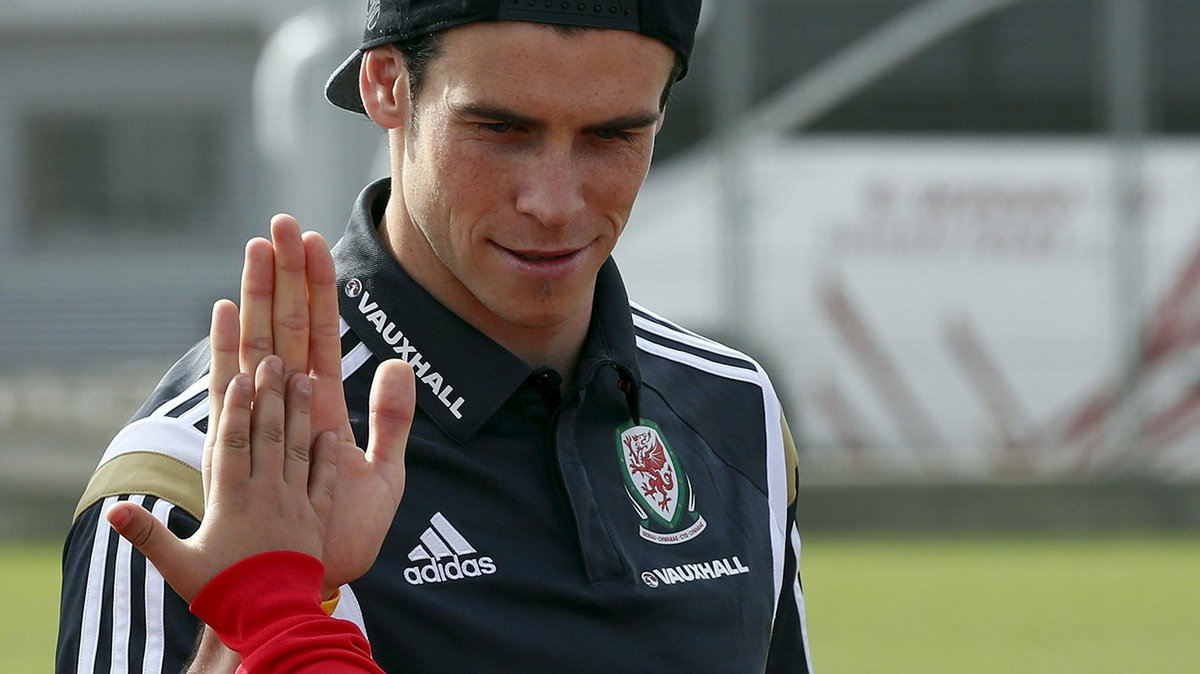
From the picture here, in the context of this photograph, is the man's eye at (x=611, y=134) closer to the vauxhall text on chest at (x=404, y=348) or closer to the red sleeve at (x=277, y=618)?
the vauxhall text on chest at (x=404, y=348)

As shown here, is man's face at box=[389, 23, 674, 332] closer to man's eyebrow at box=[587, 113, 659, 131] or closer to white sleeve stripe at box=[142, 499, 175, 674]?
man's eyebrow at box=[587, 113, 659, 131]

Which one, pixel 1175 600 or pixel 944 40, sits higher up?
pixel 944 40

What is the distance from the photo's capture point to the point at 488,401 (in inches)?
95.3

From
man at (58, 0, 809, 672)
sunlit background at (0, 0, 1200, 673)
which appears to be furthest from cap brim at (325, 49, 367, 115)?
sunlit background at (0, 0, 1200, 673)

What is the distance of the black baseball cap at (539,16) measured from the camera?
2.28 meters

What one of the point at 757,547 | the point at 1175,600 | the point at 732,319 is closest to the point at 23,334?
the point at 732,319

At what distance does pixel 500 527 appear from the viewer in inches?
92.9

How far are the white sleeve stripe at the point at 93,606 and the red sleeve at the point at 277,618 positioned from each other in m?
0.17

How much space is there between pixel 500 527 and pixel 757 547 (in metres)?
0.42

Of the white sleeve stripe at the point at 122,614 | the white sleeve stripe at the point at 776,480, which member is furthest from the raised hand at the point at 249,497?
the white sleeve stripe at the point at 776,480

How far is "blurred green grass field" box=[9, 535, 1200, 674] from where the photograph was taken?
731 centimetres

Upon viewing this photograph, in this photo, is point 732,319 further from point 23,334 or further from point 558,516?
point 23,334

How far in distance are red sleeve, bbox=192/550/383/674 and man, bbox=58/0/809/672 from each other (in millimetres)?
93

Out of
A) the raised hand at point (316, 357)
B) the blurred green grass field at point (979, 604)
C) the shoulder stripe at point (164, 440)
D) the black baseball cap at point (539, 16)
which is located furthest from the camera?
the blurred green grass field at point (979, 604)
